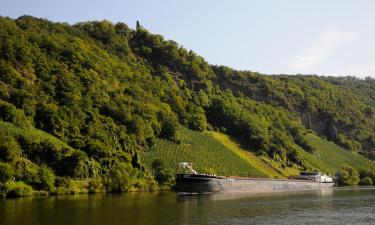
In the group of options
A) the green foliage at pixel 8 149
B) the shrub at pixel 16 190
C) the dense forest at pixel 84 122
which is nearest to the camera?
the shrub at pixel 16 190

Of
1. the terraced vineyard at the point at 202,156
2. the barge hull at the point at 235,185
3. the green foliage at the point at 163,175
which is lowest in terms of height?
the barge hull at the point at 235,185

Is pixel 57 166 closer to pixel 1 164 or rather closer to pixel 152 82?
pixel 1 164

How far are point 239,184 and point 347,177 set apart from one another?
76157 mm

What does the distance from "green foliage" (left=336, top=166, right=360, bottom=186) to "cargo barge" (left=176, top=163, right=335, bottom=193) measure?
929 inches

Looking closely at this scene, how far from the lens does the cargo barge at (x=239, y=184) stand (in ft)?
325

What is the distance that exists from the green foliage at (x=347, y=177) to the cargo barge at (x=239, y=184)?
2360 centimetres

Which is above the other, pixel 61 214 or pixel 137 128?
pixel 137 128

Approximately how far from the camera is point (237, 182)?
360 ft

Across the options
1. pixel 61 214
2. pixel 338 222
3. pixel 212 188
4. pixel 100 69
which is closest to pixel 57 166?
pixel 212 188

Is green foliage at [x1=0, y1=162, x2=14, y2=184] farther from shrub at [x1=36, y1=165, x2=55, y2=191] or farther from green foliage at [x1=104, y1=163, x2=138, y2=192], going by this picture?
green foliage at [x1=104, y1=163, x2=138, y2=192]

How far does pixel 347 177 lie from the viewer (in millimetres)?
172000

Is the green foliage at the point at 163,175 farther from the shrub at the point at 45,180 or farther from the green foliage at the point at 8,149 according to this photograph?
the green foliage at the point at 8,149

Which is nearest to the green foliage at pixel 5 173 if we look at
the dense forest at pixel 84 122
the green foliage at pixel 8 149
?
the dense forest at pixel 84 122

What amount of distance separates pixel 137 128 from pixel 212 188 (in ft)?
158
